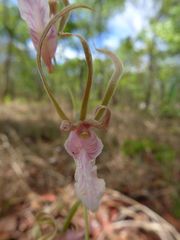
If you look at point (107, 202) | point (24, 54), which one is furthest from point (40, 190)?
point (24, 54)

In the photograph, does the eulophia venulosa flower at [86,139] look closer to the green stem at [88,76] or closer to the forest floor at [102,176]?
Answer: the green stem at [88,76]

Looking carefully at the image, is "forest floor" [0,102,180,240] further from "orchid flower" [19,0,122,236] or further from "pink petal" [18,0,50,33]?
"pink petal" [18,0,50,33]

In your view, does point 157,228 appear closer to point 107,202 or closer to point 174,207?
point 107,202

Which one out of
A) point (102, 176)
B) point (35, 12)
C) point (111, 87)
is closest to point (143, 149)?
point (102, 176)

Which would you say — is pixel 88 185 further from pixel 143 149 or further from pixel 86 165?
pixel 143 149

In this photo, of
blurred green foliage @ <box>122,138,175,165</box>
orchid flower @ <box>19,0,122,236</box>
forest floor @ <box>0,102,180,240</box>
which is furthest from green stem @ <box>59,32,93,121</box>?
blurred green foliage @ <box>122,138,175,165</box>

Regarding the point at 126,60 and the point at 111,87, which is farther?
the point at 126,60
